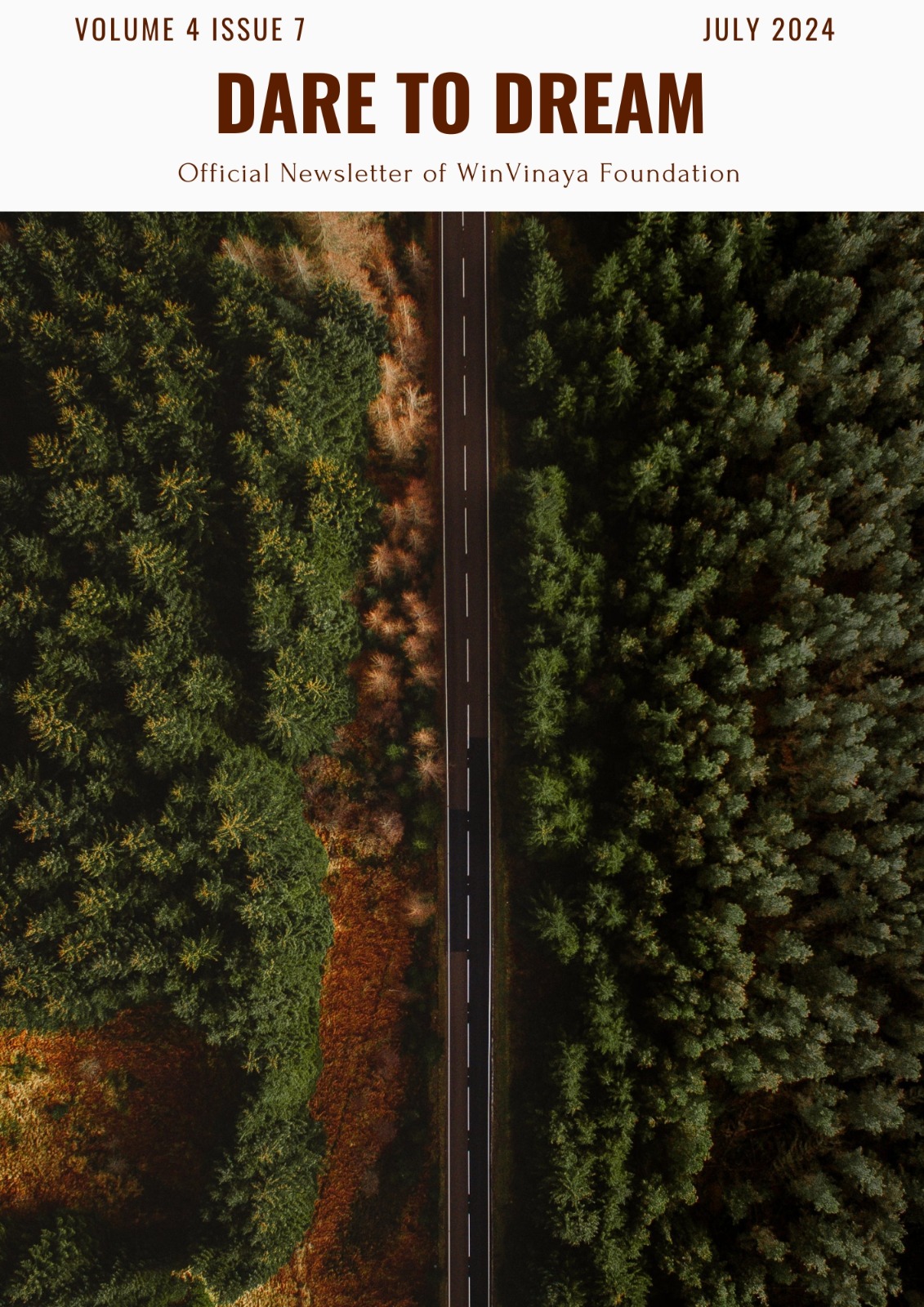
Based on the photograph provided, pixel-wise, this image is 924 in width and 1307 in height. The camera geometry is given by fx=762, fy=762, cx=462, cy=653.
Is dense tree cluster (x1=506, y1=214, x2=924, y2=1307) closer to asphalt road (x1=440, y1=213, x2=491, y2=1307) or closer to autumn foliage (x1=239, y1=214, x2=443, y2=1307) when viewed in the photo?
asphalt road (x1=440, y1=213, x2=491, y2=1307)

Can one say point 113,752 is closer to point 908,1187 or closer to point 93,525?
point 93,525

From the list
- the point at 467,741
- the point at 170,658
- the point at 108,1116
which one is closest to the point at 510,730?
the point at 467,741

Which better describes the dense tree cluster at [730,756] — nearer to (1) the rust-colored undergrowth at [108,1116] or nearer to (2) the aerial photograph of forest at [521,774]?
(2) the aerial photograph of forest at [521,774]

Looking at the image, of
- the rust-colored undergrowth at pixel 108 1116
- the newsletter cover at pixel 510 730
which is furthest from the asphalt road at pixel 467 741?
the rust-colored undergrowth at pixel 108 1116

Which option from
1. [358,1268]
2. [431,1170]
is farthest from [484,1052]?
[358,1268]

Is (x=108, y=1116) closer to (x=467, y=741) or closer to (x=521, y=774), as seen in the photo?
(x=467, y=741)

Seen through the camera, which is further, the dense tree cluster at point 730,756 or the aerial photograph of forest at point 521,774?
the aerial photograph of forest at point 521,774
